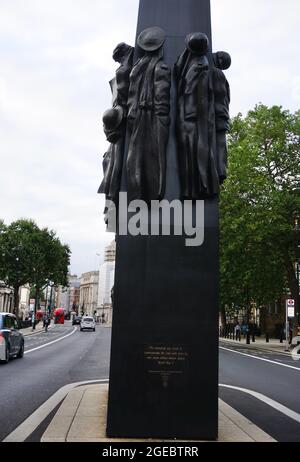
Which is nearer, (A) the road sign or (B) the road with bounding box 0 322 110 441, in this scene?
(B) the road with bounding box 0 322 110 441

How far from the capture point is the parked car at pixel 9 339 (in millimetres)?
19044

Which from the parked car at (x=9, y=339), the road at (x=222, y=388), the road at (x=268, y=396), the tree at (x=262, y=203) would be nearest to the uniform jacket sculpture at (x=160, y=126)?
the road at (x=222, y=388)

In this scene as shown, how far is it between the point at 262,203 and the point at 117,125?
29167mm

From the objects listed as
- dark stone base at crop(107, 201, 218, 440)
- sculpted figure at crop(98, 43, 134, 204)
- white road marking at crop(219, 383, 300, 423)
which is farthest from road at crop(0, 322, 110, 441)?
white road marking at crop(219, 383, 300, 423)

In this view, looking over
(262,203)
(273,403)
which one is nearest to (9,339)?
(273,403)

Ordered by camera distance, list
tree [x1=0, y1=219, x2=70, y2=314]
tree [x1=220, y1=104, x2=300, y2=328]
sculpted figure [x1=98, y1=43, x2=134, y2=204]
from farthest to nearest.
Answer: tree [x1=0, y1=219, x2=70, y2=314] → tree [x1=220, y1=104, x2=300, y2=328] → sculpted figure [x1=98, y1=43, x2=134, y2=204]

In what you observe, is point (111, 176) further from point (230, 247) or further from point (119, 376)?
point (230, 247)

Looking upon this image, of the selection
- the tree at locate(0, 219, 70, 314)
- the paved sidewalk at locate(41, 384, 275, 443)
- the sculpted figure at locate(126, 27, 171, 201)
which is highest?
the tree at locate(0, 219, 70, 314)

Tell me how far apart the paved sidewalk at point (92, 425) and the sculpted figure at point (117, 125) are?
3.08 m

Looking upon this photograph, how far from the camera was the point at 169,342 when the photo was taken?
695 centimetres

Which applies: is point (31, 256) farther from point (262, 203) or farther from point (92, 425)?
point (92, 425)

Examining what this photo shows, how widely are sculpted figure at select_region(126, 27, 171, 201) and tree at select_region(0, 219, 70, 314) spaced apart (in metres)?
49.5

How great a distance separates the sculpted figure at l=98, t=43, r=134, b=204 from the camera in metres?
7.61

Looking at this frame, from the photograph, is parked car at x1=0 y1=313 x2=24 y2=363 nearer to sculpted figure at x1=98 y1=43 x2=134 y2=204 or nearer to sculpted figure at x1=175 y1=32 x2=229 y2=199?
sculpted figure at x1=98 y1=43 x2=134 y2=204
